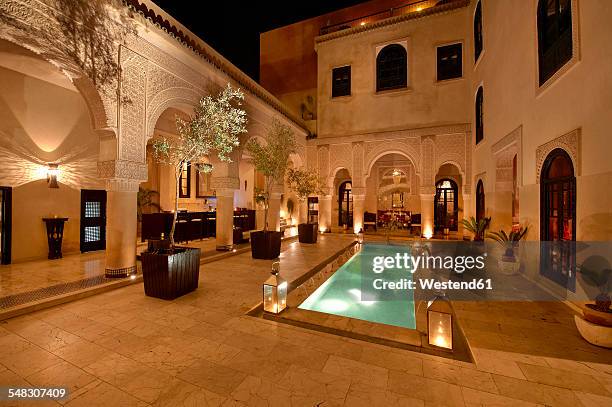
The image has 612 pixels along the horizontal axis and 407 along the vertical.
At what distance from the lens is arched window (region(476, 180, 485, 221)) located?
9.02 meters

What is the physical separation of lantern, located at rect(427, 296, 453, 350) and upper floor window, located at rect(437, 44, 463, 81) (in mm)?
11706

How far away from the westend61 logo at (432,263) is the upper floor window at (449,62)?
8.32 metres

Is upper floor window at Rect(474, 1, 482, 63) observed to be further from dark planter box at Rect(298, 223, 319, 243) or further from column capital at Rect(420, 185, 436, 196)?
dark planter box at Rect(298, 223, 319, 243)

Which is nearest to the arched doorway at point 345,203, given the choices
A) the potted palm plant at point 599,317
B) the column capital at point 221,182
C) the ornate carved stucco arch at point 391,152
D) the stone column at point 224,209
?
the ornate carved stucco arch at point 391,152

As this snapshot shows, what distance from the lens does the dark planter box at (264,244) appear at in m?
6.94

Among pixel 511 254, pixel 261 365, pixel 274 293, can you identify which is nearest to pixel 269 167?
pixel 274 293

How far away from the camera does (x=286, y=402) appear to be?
6.73 feet

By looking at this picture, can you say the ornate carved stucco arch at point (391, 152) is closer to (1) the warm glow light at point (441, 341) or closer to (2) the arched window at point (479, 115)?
(2) the arched window at point (479, 115)

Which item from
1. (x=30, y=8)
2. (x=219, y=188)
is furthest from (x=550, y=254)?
(x=30, y=8)

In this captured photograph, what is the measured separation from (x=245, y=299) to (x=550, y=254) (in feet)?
17.8

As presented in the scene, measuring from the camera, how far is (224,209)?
7.57 meters

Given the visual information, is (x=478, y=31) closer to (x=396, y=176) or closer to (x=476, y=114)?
(x=476, y=114)

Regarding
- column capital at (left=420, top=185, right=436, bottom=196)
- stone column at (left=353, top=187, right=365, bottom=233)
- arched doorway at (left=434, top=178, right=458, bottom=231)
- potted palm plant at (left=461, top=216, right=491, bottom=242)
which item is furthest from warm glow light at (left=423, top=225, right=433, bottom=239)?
potted palm plant at (left=461, top=216, right=491, bottom=242)

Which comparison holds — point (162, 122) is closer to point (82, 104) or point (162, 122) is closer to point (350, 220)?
point (82, 104)
